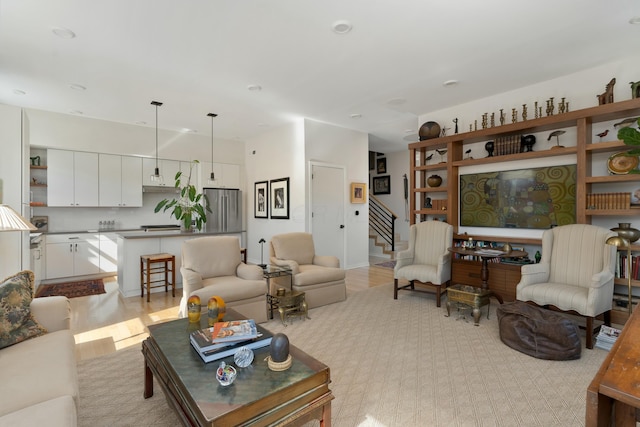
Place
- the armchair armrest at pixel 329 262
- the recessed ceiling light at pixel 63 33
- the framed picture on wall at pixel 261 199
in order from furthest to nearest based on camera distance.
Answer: the framed picture on wall at pixel 261 199 < the armchair armrest at pixel 329 262 < the recessed ceiling light at pixel 63 33

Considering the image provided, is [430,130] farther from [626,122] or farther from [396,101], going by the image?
[626,122]

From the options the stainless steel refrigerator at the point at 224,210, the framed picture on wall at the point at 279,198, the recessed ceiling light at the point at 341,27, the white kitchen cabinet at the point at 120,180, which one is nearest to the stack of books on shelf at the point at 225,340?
the recessed ceiling light at the point at 341,27

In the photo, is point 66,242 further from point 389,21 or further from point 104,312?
point 389,21

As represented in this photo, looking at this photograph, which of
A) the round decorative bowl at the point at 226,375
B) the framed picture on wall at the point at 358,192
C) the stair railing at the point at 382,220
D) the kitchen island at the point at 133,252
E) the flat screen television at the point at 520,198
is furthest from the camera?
the stair railing at the point at 382,220

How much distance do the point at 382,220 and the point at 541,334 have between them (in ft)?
20.5

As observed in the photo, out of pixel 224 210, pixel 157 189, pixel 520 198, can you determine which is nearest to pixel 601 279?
pixel 520 198

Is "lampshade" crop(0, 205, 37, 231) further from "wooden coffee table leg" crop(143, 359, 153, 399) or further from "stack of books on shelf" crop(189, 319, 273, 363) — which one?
"stack of books on shelf" crop(189, 319, 273, 363)

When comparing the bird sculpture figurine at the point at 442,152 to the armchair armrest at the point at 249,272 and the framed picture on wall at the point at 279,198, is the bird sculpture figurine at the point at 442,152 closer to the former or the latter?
the framed picture on wall at the point at 279,198

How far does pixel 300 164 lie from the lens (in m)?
5.88

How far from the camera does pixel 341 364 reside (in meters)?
2.54

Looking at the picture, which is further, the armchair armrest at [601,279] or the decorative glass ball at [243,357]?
the armchair armrest at [601,279]

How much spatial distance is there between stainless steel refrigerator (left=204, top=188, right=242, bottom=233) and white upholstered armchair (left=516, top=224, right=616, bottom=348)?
5.33 m

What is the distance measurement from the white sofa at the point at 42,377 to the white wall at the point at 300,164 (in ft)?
13.4

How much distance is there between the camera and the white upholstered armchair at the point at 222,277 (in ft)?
10.5
